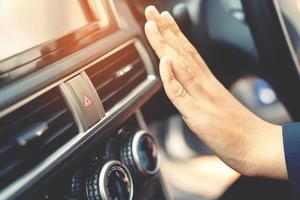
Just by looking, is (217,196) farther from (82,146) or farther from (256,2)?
(82,146)

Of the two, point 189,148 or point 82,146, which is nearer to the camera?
point 82,146

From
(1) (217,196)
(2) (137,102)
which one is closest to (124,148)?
(2) (137,102)

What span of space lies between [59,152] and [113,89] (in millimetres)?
204

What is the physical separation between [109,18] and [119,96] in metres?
0.16

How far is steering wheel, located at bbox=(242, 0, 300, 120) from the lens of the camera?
1169 mm

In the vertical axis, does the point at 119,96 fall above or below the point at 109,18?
below

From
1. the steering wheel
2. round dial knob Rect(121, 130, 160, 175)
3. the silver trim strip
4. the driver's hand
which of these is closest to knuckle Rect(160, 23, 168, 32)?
the driver's hand

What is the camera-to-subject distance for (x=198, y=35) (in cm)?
139

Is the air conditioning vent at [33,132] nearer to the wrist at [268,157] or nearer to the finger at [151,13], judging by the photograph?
the finger at [151,13]

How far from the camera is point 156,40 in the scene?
89cm

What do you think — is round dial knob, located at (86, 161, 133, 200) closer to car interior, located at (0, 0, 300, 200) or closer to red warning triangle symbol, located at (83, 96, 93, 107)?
car interior, located at (0, 0, 300, 200)

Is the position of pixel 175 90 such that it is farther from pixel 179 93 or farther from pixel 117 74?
pixel 117 74

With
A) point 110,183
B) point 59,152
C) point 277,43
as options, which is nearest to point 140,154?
point 110,183

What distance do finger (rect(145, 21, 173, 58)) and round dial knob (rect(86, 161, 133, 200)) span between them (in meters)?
0.21
